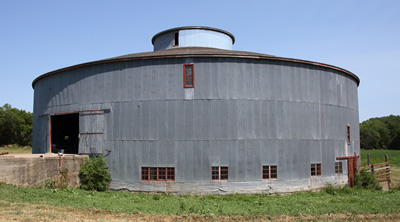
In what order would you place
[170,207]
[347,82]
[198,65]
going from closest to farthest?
[170,207]
[198,65]
[347,82]

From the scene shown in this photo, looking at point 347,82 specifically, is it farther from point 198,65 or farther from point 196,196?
point 196,196

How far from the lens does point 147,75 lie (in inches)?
743

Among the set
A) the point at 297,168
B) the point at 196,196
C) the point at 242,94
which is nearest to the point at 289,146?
the point at 297,168

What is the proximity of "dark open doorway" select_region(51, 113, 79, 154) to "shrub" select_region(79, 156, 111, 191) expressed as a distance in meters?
6.88

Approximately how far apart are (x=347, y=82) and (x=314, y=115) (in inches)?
→ 198

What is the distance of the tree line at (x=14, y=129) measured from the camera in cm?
8312

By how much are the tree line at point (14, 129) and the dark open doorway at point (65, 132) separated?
5980 centimetres

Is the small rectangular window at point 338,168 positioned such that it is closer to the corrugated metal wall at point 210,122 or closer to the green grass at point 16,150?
the corrugated metal wall at point 210,122

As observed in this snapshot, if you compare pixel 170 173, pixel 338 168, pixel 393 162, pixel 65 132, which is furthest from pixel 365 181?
pixel 393 162

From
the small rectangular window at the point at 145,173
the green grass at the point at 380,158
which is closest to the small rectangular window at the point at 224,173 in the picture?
the small rectangular window at the point at 145,173

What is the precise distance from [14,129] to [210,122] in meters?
83.1

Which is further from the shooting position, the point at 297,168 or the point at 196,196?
the point at 297,168

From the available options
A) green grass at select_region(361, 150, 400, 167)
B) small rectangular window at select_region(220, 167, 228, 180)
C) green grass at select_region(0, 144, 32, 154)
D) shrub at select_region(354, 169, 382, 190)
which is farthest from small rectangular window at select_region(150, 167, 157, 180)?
green grass at select_region(0, 144, 32, 154)

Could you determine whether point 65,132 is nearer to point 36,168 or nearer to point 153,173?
point 36,168
